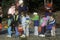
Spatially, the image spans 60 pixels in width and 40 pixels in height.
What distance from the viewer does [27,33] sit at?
15234mm

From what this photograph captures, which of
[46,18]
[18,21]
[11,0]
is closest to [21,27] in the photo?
[18,21]

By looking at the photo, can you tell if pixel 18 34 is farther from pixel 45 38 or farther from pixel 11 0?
pixel 11 0

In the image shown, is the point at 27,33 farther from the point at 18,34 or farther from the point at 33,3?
the point at 33,3

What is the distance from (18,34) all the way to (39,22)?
4.31 ft

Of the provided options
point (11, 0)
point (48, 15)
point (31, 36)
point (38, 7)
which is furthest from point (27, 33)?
point (38, 7)

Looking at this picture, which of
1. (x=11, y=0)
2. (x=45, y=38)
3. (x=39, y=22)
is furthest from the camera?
(x=11, y=0)

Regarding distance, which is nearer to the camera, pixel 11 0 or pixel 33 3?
pixel 11 0

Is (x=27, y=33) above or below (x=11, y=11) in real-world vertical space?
below

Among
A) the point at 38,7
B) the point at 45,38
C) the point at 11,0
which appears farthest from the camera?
the point at 38,7

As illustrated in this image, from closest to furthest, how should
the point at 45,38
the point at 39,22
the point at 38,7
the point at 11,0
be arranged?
the point at 45,38 < the point at 39,22 < the point at 11,0 < the point at 38,7

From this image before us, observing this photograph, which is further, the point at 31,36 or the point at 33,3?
the point at 33,3

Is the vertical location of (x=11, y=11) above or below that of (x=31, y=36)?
above

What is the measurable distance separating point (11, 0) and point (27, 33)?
25.2ft

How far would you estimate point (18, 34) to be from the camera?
49.2ft
